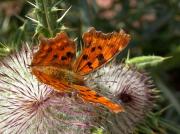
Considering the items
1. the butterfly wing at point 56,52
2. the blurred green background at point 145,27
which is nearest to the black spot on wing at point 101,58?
the butterfly wing at point 56,52

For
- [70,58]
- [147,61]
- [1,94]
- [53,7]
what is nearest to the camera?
[70,58]

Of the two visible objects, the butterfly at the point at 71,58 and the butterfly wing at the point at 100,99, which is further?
the butterfly at the point at 71,58

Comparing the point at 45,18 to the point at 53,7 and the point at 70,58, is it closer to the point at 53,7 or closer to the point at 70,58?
the point at 53,7

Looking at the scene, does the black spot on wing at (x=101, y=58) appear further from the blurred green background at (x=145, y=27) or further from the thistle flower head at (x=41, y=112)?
the blurred green background at (x=145, y=27)

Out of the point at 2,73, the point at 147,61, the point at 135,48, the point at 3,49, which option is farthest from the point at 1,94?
the point at 135,48

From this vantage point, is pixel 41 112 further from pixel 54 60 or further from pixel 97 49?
pixel 97 49

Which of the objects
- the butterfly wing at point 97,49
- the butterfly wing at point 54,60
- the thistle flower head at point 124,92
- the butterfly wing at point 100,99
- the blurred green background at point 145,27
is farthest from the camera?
the blurred green background at point 145,27
